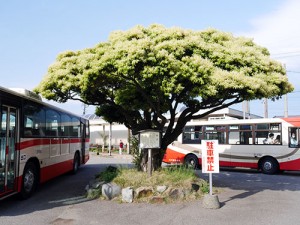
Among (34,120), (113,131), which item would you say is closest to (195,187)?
(34,120)

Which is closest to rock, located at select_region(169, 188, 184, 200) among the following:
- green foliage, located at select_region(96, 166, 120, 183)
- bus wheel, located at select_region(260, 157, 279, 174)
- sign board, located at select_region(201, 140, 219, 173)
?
sign board, located at select_region(201, 140, 219, 173)

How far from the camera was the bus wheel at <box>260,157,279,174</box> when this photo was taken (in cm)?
1658

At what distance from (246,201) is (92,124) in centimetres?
3179

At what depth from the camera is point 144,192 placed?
9.36 m

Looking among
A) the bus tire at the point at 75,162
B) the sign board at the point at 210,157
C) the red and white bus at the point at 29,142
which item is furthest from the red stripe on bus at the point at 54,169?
the sign board at the point at 210,157

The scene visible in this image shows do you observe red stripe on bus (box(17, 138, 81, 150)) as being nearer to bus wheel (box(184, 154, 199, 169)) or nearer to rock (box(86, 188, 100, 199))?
rock (box(86, 188, 100, 199))

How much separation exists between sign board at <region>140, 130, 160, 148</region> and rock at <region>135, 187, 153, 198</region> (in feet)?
5.17

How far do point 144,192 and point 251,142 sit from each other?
9665mm

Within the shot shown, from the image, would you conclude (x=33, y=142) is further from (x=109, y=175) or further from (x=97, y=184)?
(x=109, y=175)

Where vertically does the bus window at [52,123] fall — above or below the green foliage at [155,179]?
above

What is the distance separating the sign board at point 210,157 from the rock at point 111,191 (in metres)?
2.65

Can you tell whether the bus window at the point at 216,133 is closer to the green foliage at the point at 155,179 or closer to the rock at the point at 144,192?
the green foliage at the point at 155,179

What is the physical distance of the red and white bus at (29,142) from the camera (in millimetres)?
8445

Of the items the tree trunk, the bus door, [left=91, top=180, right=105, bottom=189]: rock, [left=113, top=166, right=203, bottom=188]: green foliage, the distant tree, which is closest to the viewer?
the bus door
